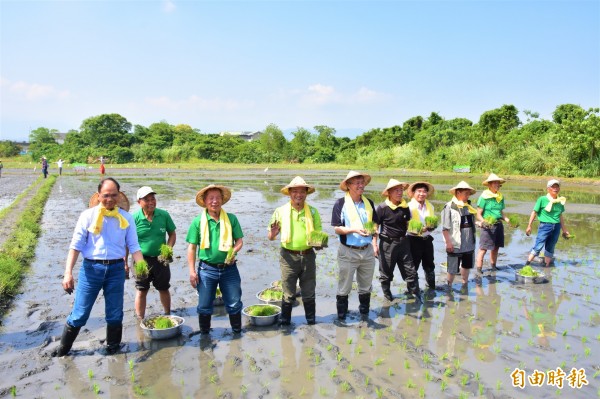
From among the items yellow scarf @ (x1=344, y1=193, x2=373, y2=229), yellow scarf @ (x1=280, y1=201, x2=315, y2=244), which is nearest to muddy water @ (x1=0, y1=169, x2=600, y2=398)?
yellow scarf @ (x1=280, y1=201, x2=315, y2=244)

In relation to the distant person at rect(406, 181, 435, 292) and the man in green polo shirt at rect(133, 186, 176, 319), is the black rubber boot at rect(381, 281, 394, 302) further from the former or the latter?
the man in green polo shirt at rect(133, 186, 176, 319)

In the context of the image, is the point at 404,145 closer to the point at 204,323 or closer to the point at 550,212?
the point at 550,212

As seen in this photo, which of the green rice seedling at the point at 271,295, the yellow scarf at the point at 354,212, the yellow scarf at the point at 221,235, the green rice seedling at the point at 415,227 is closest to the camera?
the yellow scarf at the point at 221,235

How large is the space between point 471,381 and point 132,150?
67075 mm

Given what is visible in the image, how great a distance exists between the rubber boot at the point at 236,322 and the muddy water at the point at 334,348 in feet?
0.39

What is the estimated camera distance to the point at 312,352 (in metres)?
5.52

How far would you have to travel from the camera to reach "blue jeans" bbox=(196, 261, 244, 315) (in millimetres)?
5715

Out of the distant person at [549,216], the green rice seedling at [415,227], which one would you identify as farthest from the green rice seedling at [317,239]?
the distant person at [549,216]

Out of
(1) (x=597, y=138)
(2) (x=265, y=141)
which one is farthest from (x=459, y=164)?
(2) (x=265, y=141)

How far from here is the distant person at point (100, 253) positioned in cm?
501

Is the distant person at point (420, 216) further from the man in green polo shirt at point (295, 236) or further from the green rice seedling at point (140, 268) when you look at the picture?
the green rice seedling at point (140, 268)

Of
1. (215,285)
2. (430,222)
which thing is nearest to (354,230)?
(430,222)

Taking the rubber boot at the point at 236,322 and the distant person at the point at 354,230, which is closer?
the rubber boot at the point at 236,322

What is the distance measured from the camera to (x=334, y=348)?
561 cm
